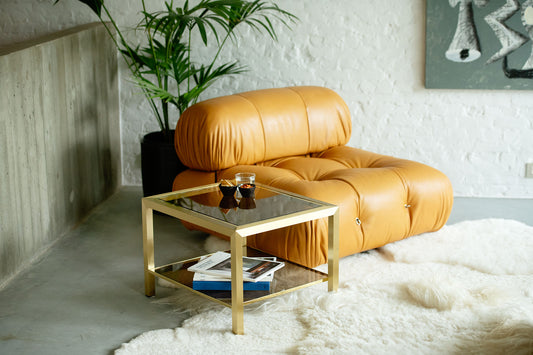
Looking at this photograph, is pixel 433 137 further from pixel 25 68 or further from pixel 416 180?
pixel 25 68

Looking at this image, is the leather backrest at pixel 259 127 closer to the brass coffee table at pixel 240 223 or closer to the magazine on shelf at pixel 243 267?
the brass coffee table at pixel 240 223

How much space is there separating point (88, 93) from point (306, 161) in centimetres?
144

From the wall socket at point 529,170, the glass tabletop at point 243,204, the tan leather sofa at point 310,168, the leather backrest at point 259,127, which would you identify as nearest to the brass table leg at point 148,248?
the glass tabletop at point 243,204

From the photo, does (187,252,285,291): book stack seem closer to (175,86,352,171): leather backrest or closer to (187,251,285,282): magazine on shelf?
(187,251,285,282): magazine on shelf

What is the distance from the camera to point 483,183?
448cm

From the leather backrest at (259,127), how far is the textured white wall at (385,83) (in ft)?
1.97

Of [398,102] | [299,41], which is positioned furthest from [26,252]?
[398,102]

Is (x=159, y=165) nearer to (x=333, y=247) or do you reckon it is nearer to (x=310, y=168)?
(x=310, y=168)

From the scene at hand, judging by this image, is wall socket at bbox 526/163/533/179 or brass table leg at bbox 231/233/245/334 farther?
wall socket at bbox 526/163/533/179

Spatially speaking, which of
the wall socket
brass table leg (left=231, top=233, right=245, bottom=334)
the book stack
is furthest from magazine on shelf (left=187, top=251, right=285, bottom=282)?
the wall socket

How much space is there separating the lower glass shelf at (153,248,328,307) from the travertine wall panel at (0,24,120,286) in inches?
31.8

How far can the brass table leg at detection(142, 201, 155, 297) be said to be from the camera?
8.98ft

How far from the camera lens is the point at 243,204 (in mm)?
2652

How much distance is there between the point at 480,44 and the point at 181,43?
197 cm
